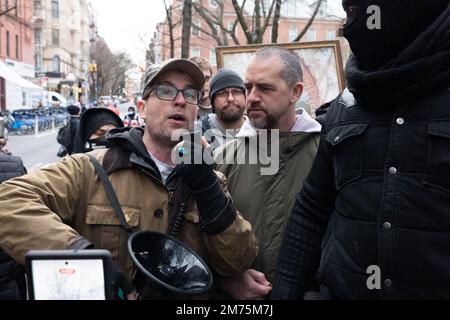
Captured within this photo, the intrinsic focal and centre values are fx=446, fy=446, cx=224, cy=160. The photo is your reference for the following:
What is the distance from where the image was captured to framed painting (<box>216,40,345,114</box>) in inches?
222

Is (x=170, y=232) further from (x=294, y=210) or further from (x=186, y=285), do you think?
(x=294, y=210)

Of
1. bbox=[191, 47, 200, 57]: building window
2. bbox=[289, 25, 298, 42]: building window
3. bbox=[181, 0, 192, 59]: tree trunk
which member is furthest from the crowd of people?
bbox=[191, 47, 200, 57]: building window

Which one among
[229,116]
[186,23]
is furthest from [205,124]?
[186,23]

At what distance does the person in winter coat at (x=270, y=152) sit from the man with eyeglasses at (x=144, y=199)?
0.34 metres

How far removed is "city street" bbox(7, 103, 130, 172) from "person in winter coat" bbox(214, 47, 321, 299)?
36.8ft

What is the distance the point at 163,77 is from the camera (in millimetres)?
2309

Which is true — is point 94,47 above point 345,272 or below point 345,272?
above

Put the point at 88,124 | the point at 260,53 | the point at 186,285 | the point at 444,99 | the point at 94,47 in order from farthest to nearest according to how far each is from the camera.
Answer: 1. the point at 94,47
2. the point at 88,124
3. the point at 260,53
4. the point at 186,285
5. the point at 444,99

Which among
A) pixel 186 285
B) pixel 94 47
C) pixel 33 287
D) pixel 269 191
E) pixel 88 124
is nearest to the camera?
pixel 33 287

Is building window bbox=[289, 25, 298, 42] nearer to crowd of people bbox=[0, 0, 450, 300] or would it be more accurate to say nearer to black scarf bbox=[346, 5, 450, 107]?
crowd of people bbox=[0, 0, 450, 300]

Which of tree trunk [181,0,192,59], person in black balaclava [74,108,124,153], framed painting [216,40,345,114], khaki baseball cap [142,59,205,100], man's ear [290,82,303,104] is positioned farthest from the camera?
tree trunk [181,0,192,59]

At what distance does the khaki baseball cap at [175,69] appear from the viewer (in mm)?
2271
